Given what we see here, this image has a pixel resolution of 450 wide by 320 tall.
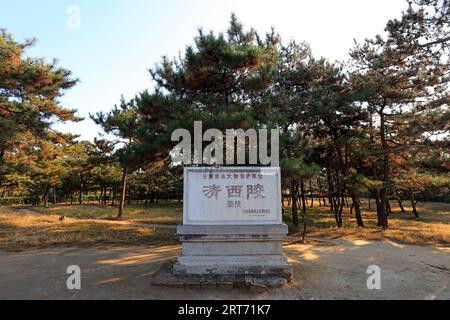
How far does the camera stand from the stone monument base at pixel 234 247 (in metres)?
6.35

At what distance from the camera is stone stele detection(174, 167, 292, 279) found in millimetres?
6324

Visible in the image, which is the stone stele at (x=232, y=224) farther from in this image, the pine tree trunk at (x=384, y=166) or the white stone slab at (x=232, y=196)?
the pine tree trunk at (x=384, y=166)

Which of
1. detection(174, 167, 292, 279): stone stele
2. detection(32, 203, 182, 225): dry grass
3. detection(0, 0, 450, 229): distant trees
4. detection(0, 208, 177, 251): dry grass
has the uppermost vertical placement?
detection(0, 0, 450, 229): distant trees

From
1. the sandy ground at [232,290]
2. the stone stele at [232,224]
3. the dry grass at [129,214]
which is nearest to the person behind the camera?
the sandy ground at [232,290]

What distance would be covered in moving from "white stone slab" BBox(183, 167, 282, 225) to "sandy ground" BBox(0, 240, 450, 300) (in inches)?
55.9

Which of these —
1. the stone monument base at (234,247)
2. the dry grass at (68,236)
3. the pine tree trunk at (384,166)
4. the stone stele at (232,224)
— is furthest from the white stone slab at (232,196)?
the pine tree trunk at (384,166)

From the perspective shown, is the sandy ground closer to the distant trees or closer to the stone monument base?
the stone monument base

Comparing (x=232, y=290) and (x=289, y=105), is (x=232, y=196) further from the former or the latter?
(x=289, y=105)

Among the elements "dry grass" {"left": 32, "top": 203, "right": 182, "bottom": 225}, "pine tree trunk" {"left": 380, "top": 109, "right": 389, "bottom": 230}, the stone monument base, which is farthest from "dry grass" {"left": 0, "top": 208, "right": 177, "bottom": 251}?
"pine tree trunk" {"left": 380, "top": 109, "right": 389, "bottom": 230}

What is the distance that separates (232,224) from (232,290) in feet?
4.30

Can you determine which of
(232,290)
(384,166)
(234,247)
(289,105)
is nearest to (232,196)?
(234,247)

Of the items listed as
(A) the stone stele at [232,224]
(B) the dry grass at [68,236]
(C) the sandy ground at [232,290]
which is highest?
(A) the stone stele at [232,224]

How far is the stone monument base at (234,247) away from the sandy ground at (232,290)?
1.98ft
